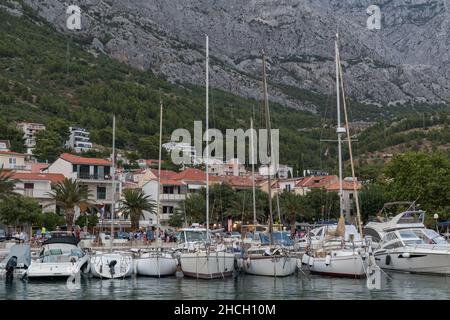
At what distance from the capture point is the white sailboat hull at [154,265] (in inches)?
1398

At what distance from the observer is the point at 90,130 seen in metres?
134

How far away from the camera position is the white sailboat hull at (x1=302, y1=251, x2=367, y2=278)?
33.2 meters

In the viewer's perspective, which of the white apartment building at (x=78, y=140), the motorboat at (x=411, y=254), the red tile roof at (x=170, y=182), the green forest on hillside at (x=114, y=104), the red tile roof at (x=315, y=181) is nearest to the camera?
the motorboat at (x=411, y=254)

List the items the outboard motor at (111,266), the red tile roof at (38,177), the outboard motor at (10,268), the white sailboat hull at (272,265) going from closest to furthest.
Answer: the outboard motor at (10,268)
the white sailboat hull at (272,265)
the outboard motor at (111,266)
the red tile roof at (38,177)

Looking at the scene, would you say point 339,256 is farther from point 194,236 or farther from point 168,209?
point 168,209

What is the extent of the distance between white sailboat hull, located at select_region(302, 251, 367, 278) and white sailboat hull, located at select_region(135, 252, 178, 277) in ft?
28.0

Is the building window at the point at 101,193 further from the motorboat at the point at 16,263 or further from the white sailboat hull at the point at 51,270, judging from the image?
the white sailboat hull at the point at 51,270

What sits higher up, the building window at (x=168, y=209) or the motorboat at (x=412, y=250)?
the building window at (x=168, y=209)

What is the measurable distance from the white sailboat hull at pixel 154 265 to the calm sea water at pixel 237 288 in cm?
58

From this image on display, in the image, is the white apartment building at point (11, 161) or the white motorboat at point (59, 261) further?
the white apartment building at point (11, 161)

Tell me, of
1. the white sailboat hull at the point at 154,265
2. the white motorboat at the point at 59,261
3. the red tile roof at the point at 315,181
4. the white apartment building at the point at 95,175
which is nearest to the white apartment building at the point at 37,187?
the white apartment building at the point at 95,175
